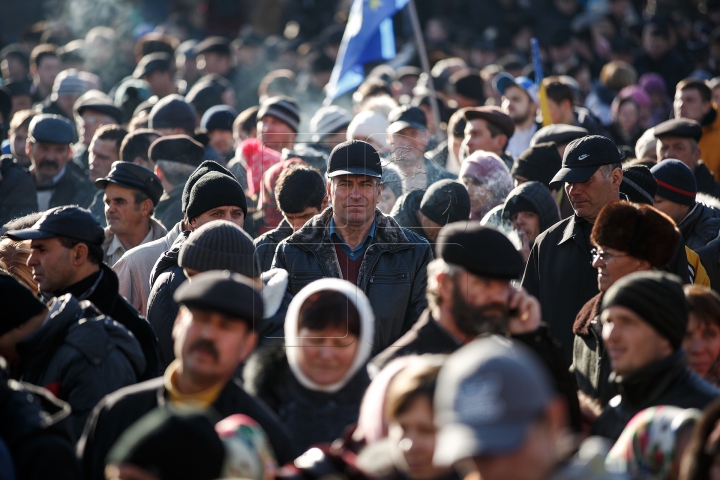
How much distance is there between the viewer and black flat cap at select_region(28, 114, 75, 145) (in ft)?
28.2

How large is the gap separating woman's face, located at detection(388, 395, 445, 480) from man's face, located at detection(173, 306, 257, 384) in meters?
0.74

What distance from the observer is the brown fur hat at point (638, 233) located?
452cm

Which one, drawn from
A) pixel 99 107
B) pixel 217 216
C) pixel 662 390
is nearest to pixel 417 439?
pixel 662 390

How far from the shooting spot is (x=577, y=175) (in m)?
5.65

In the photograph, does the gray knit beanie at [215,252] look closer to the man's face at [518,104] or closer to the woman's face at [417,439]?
the woman's face at [417,439]

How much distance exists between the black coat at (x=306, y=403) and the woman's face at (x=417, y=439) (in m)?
0.65

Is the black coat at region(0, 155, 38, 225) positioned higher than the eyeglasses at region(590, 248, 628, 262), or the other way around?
the black coat at region(0, 155, 38, 225)

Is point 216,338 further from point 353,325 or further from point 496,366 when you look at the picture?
point 496,366

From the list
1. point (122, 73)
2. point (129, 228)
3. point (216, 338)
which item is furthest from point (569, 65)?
point (216, 338)

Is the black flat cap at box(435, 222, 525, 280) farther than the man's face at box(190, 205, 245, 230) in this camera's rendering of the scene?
No

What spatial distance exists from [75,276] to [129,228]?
1.78 metres

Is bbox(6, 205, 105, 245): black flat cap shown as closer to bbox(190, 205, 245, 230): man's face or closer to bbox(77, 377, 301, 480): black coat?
bbox(190, 205, 245, 230): man's face

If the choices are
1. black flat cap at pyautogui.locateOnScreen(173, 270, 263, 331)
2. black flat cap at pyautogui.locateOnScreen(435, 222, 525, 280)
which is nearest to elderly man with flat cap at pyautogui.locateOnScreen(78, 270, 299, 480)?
black flat cap at pyautogui.locateOnScreen(173, 270, 263, 331)

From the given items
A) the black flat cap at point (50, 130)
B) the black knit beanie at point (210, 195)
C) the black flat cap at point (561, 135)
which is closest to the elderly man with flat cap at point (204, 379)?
the black knit beanie at point (210, 195)
